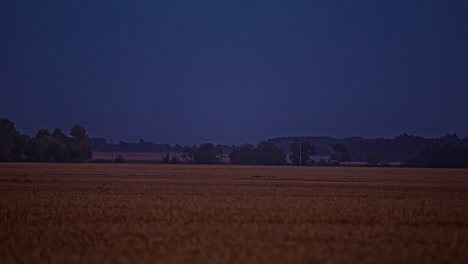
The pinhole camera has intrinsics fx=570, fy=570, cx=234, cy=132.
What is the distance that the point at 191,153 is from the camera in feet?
465

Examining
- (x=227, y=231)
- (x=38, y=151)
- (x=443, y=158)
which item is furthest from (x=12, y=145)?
(x=227, y=231)

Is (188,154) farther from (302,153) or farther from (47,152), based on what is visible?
(47,152)

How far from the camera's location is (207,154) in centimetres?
13075

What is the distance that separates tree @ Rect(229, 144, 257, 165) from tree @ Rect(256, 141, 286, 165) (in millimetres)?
1225

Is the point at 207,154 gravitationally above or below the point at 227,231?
above

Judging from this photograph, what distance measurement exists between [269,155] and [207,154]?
47.1 feet

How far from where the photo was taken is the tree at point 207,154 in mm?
129375

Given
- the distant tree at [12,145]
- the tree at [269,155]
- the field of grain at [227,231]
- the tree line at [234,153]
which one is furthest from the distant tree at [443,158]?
the field of grain at [227,231]

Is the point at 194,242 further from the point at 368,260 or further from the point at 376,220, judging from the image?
the point at 376,220

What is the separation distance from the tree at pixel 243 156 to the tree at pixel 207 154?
403cm

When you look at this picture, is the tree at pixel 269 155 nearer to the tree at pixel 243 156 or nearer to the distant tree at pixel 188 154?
the tree at pixel 243 156

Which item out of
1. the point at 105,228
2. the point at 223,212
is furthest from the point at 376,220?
the point at 105,228

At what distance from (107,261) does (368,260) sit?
214 inches

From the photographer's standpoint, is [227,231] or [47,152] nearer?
[227,231]
